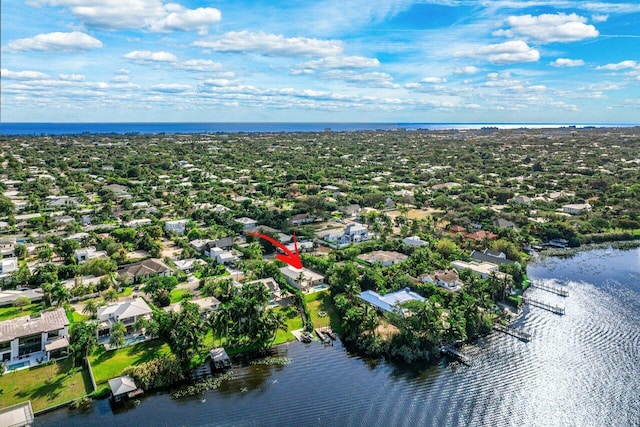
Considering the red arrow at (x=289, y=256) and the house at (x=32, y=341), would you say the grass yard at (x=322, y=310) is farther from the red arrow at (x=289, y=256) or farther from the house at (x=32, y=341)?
the house at (x=32, y=341)

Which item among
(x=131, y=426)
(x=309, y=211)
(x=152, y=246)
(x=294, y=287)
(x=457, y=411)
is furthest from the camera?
(x=309, y=211)

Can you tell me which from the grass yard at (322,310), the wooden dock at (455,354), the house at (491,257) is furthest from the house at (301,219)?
the wooden dock at (455,354)

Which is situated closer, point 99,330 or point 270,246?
point 99,330

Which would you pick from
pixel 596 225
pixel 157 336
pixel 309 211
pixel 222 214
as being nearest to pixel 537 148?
pixel 596 225

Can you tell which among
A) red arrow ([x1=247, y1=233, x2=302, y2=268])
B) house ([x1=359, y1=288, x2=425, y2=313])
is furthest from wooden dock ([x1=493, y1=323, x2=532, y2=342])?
red arrow ([x1=247, y1=233, x2=302, y2=268])

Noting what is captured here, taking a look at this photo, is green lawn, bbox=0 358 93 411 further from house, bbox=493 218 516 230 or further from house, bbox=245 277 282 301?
house, bbox=493 218 516 230

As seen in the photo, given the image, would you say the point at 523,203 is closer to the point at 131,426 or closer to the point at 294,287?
the point at 294,287

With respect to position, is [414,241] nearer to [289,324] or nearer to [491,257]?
[491,257]
